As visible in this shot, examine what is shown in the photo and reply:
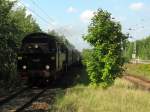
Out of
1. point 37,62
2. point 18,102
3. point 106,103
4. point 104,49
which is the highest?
point 104,49

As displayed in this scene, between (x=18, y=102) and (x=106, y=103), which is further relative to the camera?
(x=18, y=102)

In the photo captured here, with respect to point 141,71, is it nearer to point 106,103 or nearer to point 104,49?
point 104,49

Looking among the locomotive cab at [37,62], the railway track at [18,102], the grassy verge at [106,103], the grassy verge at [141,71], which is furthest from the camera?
the grassy verge at [141,71]

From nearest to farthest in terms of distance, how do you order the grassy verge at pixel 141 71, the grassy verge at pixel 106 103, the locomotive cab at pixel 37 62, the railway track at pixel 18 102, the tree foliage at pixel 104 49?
1. the grassy verge at pixel 106 103
2. the railway track at pixel 18 102
3. the tree foliage at pixel 104 49
4. the locomotive cab at pixel 37 62
5. the grassy verge at pixel 141 71

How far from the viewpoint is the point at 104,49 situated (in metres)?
24.8

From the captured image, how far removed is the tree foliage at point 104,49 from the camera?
80.1 feet

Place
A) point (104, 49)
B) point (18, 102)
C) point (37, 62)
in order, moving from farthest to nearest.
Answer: point (37, 62) < point (104, 49) < point (18, 102)

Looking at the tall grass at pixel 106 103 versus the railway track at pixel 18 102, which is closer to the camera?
the tall grass at pixel 106 103

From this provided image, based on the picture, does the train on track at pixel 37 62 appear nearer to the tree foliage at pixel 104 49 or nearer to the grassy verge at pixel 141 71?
the tree foliage at pixel 104 49

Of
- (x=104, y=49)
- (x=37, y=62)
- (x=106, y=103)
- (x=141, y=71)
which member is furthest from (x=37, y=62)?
(x=141, y=71)

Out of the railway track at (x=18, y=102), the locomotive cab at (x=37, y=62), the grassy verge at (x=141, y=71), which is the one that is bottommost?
the grassy verge at (x=141, y=71)

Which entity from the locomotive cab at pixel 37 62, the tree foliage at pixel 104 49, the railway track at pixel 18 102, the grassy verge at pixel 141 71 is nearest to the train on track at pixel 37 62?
the locomotive cab at pixel 37 62

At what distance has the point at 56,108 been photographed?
17.4m

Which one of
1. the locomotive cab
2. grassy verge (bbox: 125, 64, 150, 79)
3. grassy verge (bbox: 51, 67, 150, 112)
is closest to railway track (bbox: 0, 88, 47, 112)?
grassy verge (bbox: 51, 67, 150, 112)
